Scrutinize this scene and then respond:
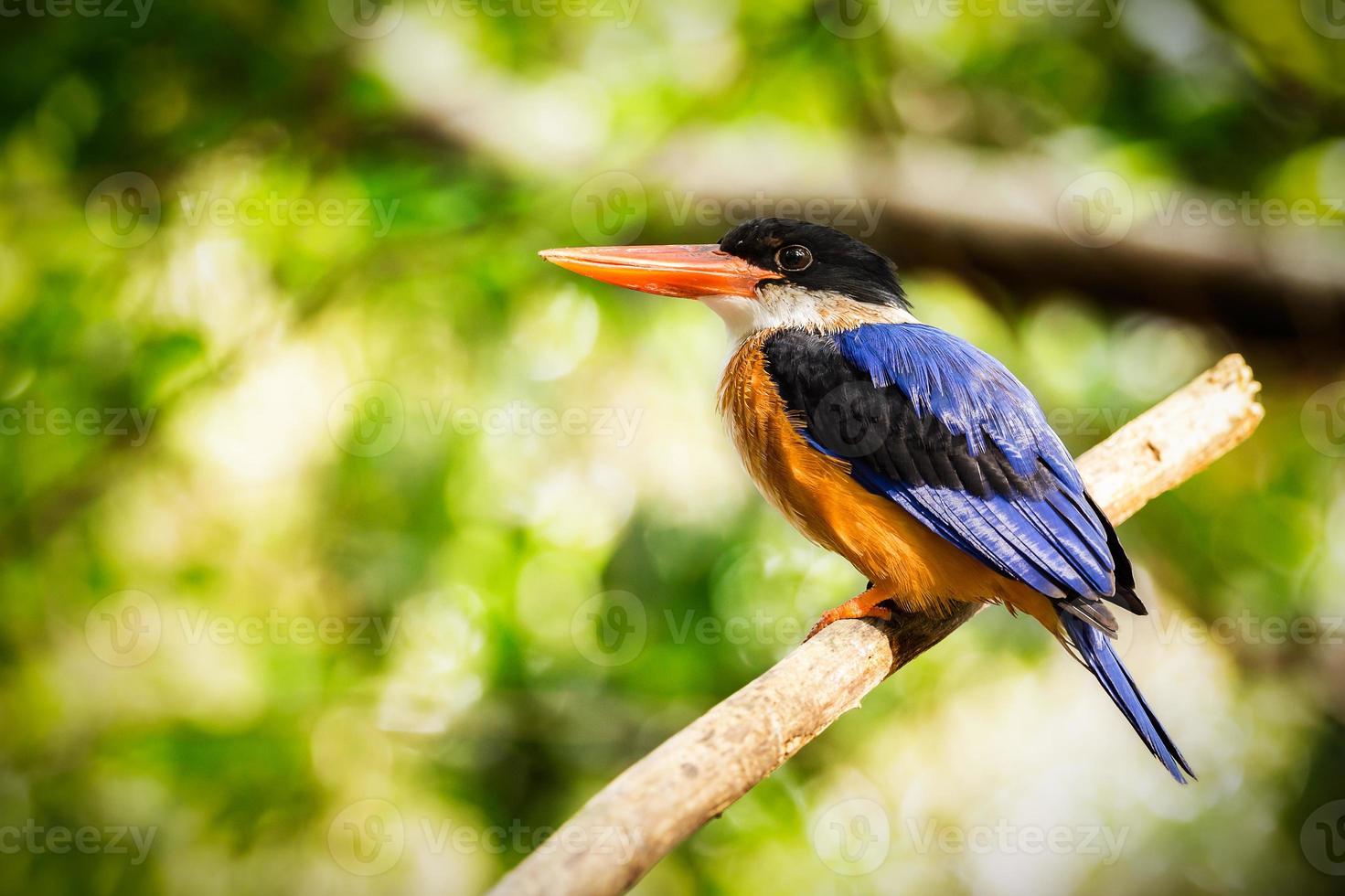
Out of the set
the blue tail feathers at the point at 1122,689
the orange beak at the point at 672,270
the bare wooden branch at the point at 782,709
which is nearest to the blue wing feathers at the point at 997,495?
the blue tail feathers at the point at 1122,689

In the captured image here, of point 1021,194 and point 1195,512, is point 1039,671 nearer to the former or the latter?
point 1195,512

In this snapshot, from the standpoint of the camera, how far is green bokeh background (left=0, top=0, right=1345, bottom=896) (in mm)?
2666

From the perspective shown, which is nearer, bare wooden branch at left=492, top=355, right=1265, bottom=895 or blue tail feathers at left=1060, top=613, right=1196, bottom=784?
bare wooden branch at left=492, top=355, right=1265, bottom=895

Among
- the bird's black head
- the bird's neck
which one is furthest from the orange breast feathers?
the bird's black head

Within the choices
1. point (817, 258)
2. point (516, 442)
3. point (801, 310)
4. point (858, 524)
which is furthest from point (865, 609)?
point (516, 442)

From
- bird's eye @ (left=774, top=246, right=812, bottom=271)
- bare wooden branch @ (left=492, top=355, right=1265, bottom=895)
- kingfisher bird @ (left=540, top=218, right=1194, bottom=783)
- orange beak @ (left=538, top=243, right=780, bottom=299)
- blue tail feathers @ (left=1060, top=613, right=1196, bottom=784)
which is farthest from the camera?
bird's eye @ (left=774, top=246, right=812, bottom=271)

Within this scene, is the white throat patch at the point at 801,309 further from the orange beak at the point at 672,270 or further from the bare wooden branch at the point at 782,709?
the bare wooden branch at the point at 782,709

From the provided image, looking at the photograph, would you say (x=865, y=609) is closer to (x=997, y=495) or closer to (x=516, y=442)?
(x=997, y=495)

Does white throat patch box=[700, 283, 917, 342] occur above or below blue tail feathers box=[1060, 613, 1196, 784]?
above

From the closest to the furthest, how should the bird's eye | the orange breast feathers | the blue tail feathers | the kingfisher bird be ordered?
the blue tail feathers, the kingfisher bird, the orange breast feathers, the bird's eye

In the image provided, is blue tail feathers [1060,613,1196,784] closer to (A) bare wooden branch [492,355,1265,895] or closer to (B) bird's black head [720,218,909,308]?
(A) bare wooden branch [492,355,1265,895]

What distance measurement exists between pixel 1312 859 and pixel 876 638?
8.08 feet

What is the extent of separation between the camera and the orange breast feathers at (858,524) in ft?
6.78

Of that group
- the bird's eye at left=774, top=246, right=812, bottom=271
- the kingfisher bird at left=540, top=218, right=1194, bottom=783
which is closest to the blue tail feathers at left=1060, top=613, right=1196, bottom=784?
the kingfisher bird at left=540, top=218, right=1194, bottom=783
